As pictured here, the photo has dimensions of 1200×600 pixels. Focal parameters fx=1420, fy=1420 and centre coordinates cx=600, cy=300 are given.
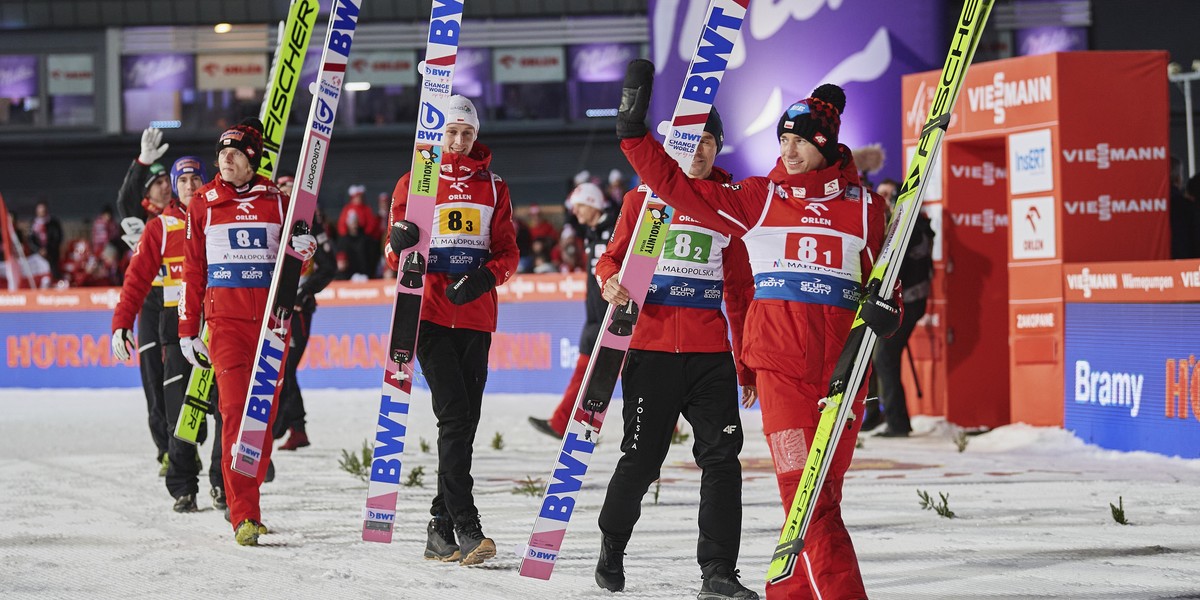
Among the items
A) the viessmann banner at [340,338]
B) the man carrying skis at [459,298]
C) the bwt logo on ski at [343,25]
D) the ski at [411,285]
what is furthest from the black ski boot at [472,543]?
the viessmann banner at [340,338]

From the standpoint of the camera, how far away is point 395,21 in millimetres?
30250

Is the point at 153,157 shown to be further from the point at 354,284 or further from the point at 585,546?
the point at 354,284

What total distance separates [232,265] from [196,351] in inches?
17.3

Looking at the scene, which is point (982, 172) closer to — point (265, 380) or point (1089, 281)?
point (1089, 281)

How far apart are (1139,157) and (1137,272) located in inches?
53.0

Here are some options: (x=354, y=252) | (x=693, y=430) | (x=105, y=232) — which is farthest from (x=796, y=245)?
(x=105, y=232)

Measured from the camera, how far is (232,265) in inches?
262

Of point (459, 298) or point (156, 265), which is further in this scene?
point (156, 265)

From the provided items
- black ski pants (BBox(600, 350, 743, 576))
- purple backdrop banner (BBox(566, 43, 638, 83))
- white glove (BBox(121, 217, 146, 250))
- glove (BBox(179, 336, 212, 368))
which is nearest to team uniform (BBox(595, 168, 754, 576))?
black ski pants (BBox(600, 350, 743, 576))

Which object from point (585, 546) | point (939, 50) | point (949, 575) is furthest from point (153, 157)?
point (939, 50)

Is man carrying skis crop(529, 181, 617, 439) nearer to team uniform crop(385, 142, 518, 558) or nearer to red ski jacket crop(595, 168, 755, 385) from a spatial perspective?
team uniform crop(385, 142, 518, 558)

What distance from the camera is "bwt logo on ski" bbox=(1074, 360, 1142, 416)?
9422 millimetres

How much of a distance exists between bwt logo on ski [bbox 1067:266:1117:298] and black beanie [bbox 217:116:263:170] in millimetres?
5977

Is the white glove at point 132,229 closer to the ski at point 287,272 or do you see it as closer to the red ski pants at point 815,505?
the ski at point 287,272
